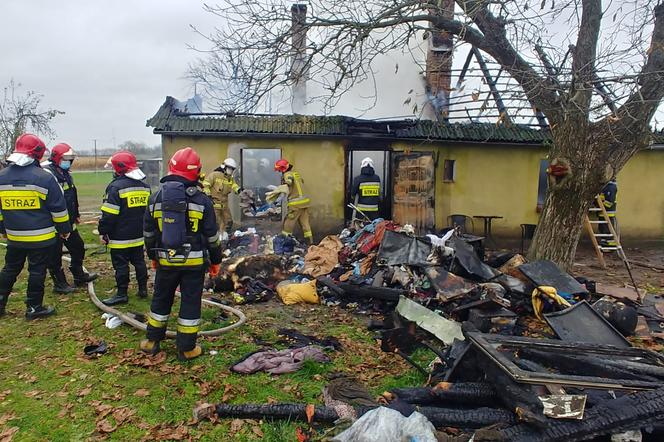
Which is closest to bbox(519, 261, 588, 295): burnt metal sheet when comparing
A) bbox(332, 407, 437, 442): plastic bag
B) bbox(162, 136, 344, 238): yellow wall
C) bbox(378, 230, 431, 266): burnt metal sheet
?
bbox(378, 230, 431, 266): burnt metal sheet

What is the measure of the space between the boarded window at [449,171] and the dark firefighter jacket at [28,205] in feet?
29.0

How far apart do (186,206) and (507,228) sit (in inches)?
379

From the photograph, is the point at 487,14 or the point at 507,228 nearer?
the point at 487,14

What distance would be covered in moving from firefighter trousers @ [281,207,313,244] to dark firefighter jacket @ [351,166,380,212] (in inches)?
50.5

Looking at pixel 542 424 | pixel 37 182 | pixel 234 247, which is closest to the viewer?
pixel 542 424

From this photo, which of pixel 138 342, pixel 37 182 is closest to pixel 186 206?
pixel 138 342

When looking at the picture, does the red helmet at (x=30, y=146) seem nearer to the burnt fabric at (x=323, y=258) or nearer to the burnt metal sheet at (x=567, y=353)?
the burnt fabric at (x=323, y=258)

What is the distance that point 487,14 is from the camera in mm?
6531

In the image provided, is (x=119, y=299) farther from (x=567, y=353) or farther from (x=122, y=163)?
(x=567, y=353)

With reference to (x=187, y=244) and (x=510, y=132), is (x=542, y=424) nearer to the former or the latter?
(x=187, y=244)

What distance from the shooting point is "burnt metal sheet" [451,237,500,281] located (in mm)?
6358

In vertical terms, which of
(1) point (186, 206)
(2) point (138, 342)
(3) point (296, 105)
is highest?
(3) point (296, 105)

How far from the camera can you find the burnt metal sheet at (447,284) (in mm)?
5777

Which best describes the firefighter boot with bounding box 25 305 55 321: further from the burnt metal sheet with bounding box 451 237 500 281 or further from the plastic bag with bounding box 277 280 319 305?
the burnt metal sheet with bounding box 451 237 500 281
